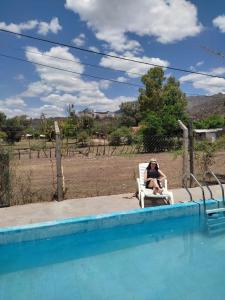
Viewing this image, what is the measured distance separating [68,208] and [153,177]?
7.11ft

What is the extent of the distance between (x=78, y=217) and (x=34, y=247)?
98cm

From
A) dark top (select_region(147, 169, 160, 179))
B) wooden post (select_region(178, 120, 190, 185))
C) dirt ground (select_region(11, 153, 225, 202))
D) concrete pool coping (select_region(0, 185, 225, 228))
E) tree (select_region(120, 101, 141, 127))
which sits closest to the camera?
concrete pool coping (select_region(0, 185, 225, 228))

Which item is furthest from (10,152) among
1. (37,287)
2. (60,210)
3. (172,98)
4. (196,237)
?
(172,98)

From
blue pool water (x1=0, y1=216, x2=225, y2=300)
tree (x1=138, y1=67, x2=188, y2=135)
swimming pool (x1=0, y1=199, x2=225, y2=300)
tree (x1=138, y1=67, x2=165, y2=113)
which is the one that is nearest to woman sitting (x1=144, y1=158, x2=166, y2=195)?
swimming pool (x1=0, y1=199, x2=225, y2=300)

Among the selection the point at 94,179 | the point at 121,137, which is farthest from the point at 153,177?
the point at 121,137

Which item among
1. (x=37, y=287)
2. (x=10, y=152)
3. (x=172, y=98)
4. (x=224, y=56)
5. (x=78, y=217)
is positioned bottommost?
(x=37, y=287)

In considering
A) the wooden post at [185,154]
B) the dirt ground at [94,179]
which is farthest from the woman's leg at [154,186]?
the dirt ground at [94,179]

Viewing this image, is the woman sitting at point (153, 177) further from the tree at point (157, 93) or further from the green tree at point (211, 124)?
the green tree at point (211, 124)

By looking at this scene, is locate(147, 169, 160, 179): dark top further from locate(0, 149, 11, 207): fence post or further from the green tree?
the green tree

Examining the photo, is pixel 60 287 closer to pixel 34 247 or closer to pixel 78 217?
pixel 34 247

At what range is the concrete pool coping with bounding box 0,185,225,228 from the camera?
6.83m

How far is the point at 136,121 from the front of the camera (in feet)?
243

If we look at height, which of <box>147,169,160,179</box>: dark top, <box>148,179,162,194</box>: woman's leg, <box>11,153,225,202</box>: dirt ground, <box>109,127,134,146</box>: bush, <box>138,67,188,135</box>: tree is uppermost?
<box>138,67,188,135</box>: tree

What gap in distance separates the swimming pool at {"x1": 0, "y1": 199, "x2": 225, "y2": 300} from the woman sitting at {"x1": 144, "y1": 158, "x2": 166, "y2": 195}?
651 millimetres
